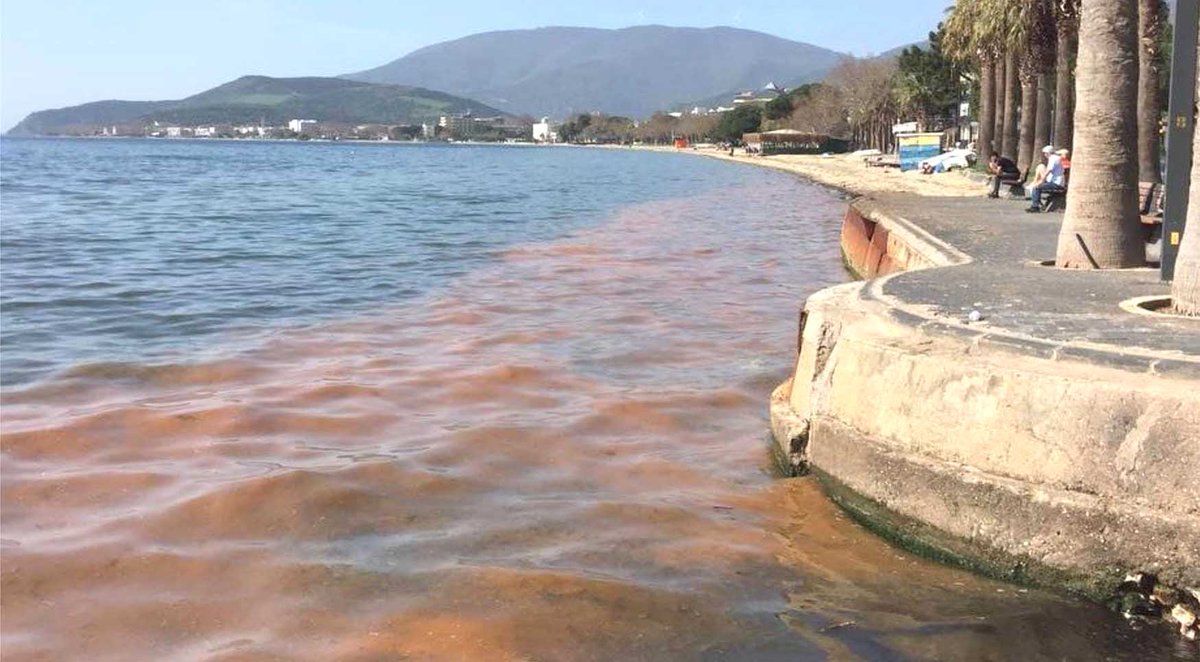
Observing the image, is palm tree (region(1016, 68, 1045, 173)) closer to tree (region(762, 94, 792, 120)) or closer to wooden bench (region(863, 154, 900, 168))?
wooden bench (region(863, 154, 900, 168))

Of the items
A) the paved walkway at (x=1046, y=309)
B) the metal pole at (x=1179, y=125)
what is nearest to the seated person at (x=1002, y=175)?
the paved walkway at (x=1046, y=309)

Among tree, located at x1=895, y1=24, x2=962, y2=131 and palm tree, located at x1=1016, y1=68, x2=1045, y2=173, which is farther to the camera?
tree, located at x1=895, y1=24, x2=962, y2=131

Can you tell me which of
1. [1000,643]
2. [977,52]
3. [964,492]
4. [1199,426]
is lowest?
[1000,643]

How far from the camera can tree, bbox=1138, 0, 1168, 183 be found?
19.3 metres

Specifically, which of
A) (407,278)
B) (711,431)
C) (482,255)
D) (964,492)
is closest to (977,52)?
(482,255)

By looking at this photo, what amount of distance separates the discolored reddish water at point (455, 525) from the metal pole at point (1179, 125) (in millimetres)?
3445

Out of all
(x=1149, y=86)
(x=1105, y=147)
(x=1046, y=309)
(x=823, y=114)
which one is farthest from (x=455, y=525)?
(x=823, y=114)

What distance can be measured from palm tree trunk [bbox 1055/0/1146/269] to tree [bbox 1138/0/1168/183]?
11.0m

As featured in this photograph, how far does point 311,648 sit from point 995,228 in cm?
1254

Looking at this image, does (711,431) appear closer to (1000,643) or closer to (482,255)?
(1000,643)

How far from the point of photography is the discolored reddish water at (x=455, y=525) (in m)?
4.71

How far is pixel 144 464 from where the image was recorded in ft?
23.4

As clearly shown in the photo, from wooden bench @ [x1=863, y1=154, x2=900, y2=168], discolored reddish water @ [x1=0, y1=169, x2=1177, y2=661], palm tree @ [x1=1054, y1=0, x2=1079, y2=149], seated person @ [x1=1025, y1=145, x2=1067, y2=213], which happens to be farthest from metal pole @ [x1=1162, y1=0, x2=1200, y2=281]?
wooden bench @ [x1=863, y1=154, x2=900, y2=168]

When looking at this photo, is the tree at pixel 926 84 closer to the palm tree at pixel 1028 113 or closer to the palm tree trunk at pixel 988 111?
the palm tree trunk at pixel 988 111
